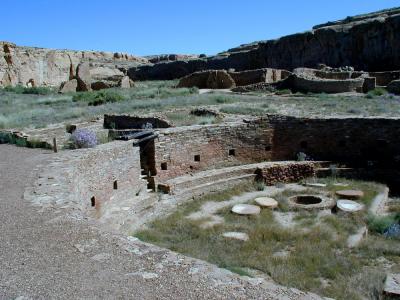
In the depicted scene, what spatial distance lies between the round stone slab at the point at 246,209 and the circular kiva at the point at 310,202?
3.10ft

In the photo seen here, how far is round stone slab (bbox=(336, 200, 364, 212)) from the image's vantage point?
10.6 metres

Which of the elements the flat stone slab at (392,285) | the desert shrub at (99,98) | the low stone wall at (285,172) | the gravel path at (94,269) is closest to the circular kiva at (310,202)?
the low stone wall at (285,172)

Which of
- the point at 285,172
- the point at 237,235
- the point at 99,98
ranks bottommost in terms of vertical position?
the point at 237,235

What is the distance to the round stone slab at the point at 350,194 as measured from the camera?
11703 mm

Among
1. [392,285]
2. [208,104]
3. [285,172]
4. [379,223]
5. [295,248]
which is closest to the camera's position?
[392,285]

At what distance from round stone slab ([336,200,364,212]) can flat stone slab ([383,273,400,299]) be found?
12.9ft

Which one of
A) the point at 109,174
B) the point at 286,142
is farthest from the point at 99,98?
the point at 109,174

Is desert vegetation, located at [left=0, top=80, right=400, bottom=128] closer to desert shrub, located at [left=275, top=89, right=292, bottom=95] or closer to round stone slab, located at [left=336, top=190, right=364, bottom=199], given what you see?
desert shrub, located at [left=275, top=89, right=292, bottom=95]

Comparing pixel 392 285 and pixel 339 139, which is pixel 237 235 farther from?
pixel 339 139

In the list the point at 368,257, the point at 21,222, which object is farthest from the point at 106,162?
the point at 368,257

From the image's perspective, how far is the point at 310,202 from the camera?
11969mm

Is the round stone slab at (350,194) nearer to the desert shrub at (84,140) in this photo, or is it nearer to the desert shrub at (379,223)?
the desert shrub at (379,223)

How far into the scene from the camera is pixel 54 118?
1770 cm

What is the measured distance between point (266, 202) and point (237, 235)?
2414 millimetres
